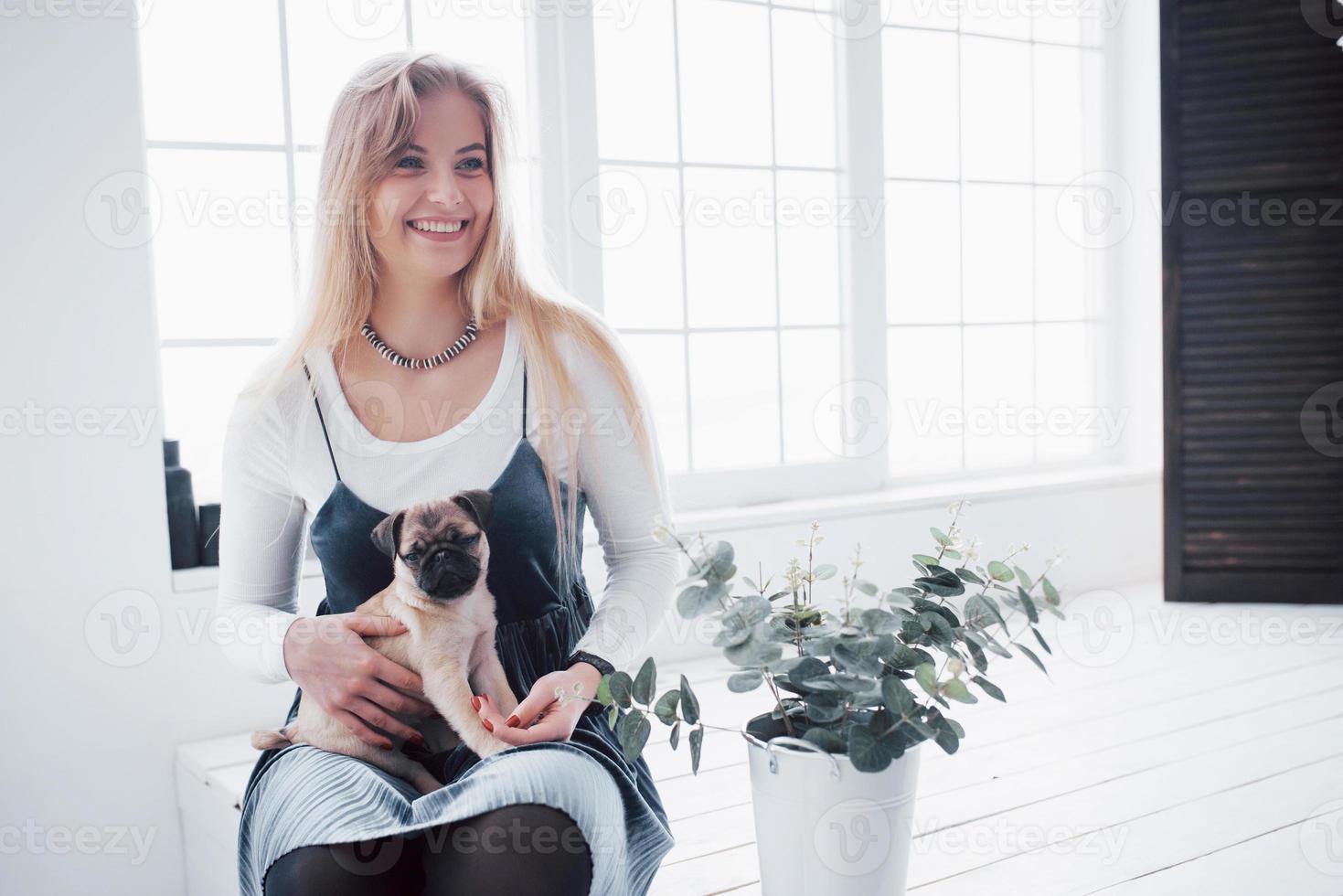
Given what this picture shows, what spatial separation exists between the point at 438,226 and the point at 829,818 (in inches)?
34.1

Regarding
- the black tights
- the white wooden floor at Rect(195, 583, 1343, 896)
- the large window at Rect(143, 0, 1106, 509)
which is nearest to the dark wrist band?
the black tights

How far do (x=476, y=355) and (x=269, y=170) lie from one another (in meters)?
1.26

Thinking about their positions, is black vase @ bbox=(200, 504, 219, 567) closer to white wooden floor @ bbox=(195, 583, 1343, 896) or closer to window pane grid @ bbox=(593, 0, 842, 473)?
white wooden floor @ bbox=(195, 583, 1343, 896)

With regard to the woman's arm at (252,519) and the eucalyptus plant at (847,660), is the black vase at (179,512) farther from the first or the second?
the eucalyptus plant at (847,660)

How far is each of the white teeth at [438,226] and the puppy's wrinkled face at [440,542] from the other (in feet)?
1.15

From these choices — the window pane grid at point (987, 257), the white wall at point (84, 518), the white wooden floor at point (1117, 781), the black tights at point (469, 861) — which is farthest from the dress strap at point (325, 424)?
the window pane grid at point (987, 257)

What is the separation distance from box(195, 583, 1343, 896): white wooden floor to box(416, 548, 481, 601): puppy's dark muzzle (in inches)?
24.6

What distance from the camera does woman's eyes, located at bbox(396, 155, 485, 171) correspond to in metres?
1.36

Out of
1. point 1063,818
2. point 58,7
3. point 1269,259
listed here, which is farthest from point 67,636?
point 1269,259

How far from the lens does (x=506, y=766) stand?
1166 mm

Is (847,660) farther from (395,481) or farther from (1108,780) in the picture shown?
(1108,780)

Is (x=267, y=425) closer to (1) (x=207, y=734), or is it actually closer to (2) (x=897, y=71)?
(1) (x=207, y=734)

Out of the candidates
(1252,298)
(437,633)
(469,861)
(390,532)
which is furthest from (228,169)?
(1252,298)

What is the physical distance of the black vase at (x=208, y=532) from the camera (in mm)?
2215
